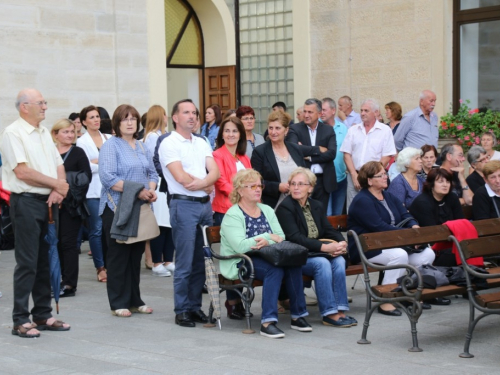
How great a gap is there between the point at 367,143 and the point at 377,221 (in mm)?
3450

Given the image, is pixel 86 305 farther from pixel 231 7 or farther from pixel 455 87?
pixel 231 7

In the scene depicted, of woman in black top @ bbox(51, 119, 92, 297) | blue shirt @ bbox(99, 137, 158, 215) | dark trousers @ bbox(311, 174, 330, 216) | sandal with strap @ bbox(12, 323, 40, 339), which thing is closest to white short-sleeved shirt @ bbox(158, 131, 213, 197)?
blue shirt @ bbox(99, 137, 158, 215)

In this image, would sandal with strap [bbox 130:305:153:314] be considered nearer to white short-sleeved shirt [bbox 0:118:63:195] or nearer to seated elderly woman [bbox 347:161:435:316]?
white short-sleeved shirt [bbox 0:118:63:195]

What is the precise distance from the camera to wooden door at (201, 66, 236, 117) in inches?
715

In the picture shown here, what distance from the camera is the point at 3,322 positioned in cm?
847

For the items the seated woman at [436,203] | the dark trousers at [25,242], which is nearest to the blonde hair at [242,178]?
the dark trousers at [25,242]

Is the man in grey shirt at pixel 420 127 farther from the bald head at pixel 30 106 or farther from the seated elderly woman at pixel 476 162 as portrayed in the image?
the bald head at pixel 30 106

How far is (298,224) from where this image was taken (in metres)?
8.39

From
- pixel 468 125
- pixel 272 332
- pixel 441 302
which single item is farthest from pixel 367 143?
pixel 272 332

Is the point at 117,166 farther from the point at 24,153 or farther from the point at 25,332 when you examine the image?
the point at 25,332

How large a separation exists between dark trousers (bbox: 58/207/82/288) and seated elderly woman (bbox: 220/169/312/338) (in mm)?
2313

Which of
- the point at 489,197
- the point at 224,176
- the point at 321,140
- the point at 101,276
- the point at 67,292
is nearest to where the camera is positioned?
the point at 224,176

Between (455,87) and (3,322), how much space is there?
364 inches

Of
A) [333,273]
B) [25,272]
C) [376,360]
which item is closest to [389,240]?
[333,273]
